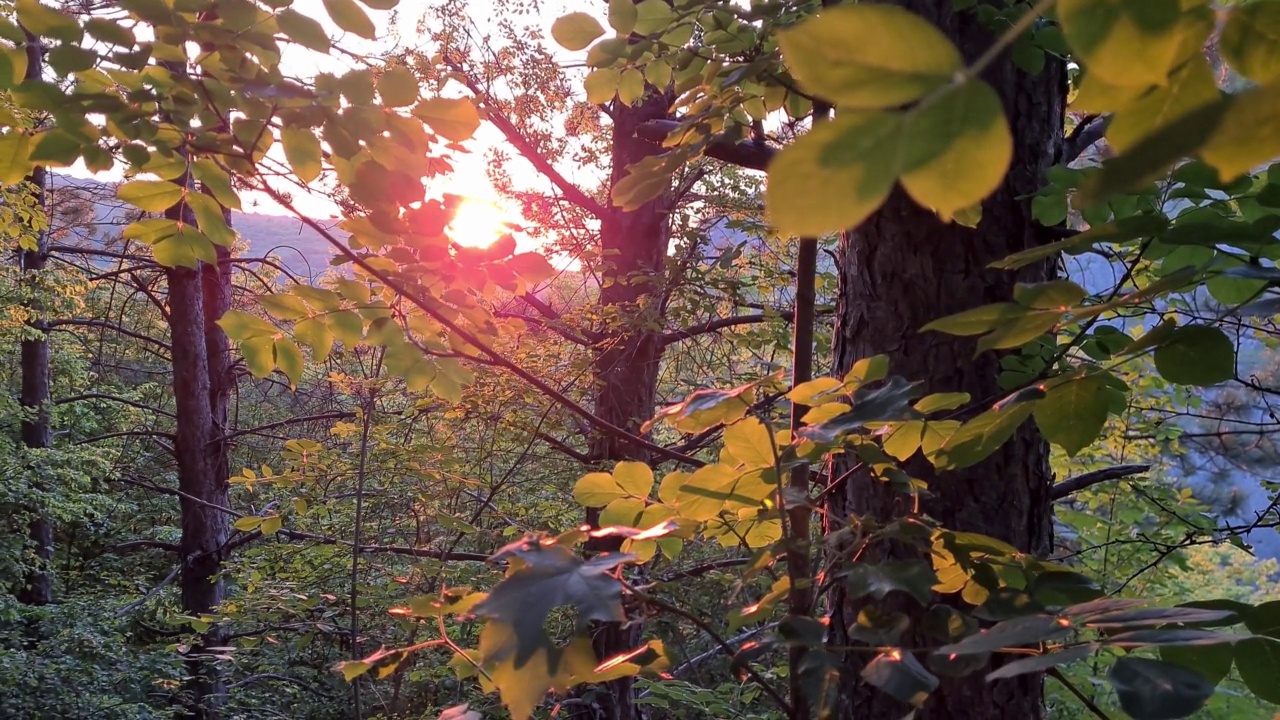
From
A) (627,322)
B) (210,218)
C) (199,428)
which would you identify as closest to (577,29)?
(210,218)

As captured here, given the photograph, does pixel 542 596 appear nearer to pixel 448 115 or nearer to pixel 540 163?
pixel 448 115

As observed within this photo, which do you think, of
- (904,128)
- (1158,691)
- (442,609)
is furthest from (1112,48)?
(442,609)

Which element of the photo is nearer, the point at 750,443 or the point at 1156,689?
the point at 1156,689

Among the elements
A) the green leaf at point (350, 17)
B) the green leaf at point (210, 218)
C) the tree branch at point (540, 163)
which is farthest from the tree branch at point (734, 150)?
the tree branch at point (540, 163)

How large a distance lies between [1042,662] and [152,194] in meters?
1.11

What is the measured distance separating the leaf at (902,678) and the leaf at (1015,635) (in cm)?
5

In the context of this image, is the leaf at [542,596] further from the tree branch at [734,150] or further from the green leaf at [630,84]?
the green leaf at [630,84]

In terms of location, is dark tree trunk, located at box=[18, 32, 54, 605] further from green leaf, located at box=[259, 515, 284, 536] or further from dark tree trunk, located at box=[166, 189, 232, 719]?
green leaf, located at box=[259, 515, 284, 536]

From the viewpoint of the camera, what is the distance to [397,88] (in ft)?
2.90

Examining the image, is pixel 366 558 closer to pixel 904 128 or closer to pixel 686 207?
pixel 686 207

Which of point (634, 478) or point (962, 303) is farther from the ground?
point (962, 303)

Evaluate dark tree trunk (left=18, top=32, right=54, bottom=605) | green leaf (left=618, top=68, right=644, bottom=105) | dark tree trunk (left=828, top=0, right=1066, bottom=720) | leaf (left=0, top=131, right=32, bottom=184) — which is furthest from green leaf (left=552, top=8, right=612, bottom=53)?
dark tree trunk (left=18, top=32, right=54, bottom=605)

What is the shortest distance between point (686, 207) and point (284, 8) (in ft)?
12.8

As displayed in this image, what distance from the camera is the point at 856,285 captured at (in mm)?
1310
